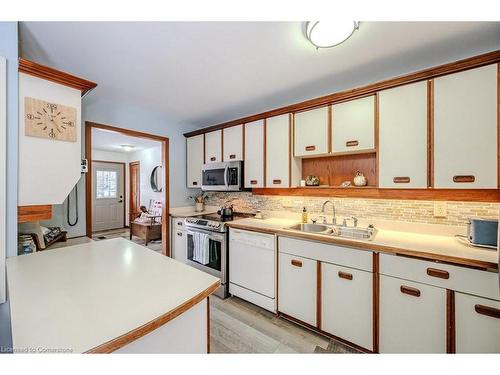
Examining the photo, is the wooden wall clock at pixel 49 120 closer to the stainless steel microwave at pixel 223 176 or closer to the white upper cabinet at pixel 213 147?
the stainless steel microwave at pixel 223 176

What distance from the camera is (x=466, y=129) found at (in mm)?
1518

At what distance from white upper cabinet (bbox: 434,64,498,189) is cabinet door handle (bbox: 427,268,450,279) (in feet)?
2.12

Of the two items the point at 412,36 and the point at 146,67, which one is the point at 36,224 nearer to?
the point at 146,67

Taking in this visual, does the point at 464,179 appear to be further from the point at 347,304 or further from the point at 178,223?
the point at 178,223

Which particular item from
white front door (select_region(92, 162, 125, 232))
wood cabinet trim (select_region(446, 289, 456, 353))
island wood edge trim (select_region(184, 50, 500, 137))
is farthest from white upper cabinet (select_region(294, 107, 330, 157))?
white front door (select_region(92, 162, 125, 232))

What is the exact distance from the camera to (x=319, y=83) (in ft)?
7.23

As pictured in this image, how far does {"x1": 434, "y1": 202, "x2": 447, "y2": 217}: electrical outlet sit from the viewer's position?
1776mm

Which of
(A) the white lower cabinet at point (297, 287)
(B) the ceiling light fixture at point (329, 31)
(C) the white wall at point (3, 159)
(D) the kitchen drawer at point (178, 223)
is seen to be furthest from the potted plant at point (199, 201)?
(B) the ceiling light fixture at point (329, 31)

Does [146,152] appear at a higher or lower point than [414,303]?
higher

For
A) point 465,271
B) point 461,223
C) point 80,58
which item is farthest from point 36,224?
point 461,223

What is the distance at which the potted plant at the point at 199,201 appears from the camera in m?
3.63

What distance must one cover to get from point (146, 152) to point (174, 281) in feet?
18.9

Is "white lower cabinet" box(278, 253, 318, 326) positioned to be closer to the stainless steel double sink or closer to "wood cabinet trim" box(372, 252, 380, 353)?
the stainless steel double sink

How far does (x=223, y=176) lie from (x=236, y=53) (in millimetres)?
1545
